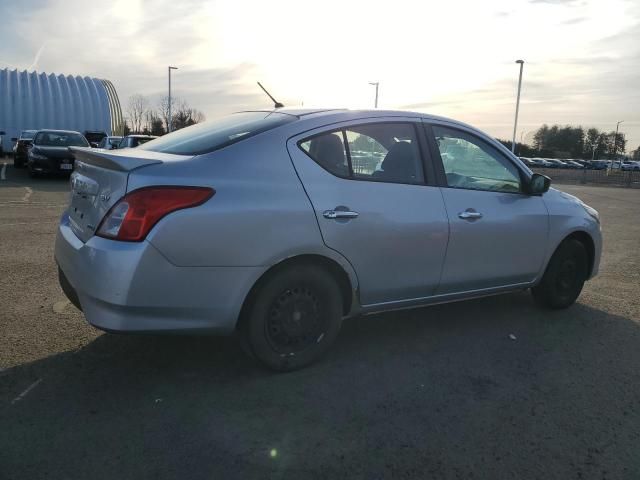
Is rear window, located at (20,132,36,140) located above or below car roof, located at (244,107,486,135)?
below

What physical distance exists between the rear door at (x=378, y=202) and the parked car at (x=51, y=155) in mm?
15002

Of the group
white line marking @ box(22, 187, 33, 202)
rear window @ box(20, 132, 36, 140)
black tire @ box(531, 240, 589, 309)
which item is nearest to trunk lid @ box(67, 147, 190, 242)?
black tire @ box(531, 240, 589, 309)

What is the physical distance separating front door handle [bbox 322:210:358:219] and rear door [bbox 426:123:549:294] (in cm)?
85

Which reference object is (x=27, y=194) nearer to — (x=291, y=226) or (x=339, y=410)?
(x=291, y=226)

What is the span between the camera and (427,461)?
2.51 meters

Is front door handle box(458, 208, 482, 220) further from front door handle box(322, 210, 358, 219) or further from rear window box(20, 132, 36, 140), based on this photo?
rear window box(20, 132, 36, 140)

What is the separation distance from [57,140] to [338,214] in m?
16.6

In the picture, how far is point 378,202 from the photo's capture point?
3453 mm

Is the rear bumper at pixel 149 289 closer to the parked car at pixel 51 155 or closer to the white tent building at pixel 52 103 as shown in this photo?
the parked car at pixel 51 155

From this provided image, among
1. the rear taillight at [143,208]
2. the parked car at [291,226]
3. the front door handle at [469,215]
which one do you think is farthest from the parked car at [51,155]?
Answer: the front door handle at [469,215]

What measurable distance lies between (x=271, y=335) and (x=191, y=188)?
1.01 m

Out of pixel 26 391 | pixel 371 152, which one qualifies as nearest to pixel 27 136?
pixel 26 391

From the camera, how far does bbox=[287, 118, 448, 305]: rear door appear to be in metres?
3.28

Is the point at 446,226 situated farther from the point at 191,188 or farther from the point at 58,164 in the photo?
the point at 58,164
